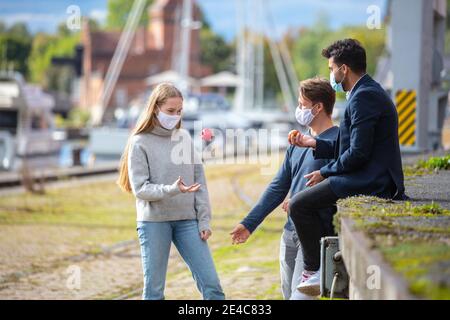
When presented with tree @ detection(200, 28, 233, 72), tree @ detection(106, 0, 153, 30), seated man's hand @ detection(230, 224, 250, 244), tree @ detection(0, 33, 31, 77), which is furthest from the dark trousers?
tree @ detection(106, 0, 153, 30)

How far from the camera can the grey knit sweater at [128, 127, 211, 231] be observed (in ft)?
21.3

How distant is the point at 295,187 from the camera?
6480mm

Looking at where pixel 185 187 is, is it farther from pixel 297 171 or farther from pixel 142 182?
pixel 297 171

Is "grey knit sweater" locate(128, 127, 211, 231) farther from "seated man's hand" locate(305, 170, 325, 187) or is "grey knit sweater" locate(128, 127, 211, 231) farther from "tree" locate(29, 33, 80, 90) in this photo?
"tree" locate(29, 33, 80, 90)

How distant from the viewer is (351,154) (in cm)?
585

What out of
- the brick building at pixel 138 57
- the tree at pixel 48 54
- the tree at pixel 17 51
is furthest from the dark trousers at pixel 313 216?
the tree at pixel 48 54

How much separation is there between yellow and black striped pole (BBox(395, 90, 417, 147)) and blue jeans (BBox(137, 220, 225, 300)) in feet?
36.5

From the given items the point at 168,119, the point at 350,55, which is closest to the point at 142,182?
the point at 168,119

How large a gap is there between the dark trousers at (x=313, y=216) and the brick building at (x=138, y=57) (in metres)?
117

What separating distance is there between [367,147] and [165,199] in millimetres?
1425

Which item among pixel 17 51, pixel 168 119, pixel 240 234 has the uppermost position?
pixel 17 51

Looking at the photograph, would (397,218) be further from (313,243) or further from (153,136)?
(153,136)

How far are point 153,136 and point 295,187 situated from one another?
1005 millimetres
